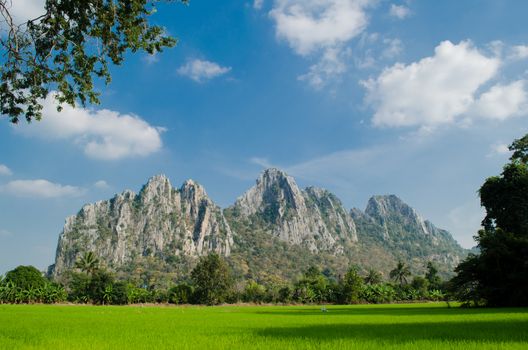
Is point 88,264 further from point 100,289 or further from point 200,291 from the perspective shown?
point 200,291

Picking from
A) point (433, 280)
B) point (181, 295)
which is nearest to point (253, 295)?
point (181, 295)

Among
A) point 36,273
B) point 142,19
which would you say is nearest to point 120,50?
point 142,19

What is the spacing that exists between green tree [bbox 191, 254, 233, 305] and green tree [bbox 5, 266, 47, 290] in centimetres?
2911

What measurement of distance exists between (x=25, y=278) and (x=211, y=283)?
34.6 meters

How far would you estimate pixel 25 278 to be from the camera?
7012cm

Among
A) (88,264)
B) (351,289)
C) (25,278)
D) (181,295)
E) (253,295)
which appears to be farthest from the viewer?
(88,264)

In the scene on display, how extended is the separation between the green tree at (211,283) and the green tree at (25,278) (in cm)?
2911

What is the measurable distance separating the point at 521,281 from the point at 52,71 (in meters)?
34.2

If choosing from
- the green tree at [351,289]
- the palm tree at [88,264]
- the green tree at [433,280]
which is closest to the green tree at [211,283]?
the green tree at [351,289]

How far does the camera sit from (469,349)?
7785 mm

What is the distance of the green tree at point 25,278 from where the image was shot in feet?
225

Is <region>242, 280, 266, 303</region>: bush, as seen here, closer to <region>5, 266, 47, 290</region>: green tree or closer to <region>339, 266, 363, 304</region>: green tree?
<region>339, 266, 363, 304</region>: green tree

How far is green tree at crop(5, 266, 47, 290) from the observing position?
68.6 meters

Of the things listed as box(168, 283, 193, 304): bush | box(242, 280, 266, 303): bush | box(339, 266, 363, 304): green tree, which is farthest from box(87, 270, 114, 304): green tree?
box(339, 266, 363, 304): green tree
